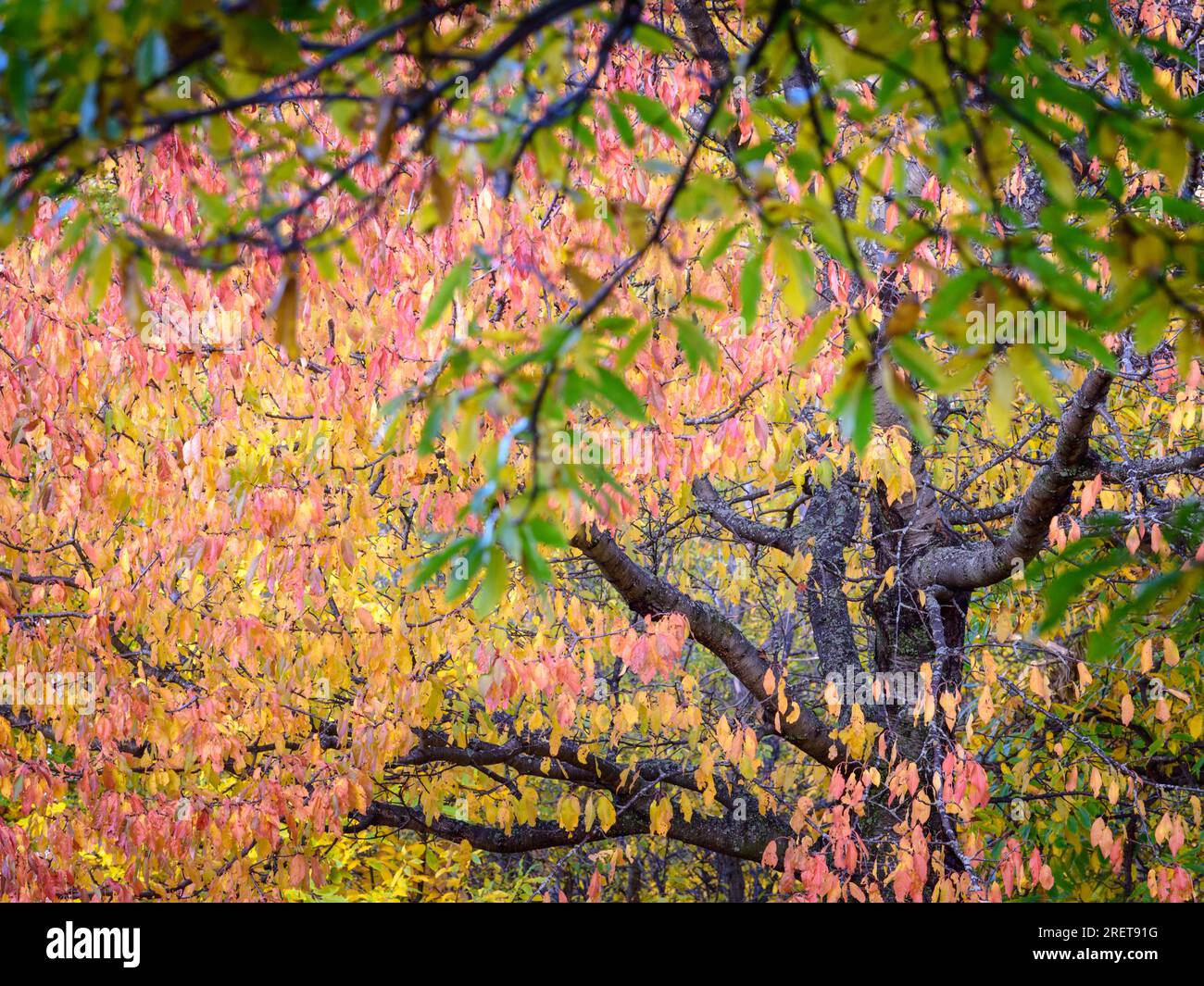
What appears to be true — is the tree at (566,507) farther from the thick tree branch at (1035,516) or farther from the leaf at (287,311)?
the leaf at (287,311)

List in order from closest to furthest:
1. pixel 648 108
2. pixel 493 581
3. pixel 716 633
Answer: pixel 493 581 → pixel 648 108 → pixel 716 633

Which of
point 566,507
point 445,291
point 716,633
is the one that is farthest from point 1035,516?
point 445,291

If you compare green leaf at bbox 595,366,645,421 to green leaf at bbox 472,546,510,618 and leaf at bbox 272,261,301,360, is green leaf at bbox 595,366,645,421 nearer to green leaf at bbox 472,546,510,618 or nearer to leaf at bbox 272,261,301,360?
green leaf at bbox 472,546,510,618

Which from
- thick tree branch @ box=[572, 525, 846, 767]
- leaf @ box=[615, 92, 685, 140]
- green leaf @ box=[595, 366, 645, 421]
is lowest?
thick tree branch @ box=[572, 525, 846, 767]

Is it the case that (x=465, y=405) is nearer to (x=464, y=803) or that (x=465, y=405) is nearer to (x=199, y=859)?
(x=199, y=859)

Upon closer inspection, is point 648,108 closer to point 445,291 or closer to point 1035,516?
point 445,291

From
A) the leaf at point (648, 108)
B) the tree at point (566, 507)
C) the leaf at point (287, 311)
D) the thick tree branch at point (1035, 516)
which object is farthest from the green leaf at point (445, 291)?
the thick tree branch at point (1035, 516)

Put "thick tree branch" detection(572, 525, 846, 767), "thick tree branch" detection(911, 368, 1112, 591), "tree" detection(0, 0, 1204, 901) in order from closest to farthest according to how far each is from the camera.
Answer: "tree" detection(0, 0, 1204, 901)
"thick tree branch" detection(911, 368, 1112, 591)
"thick tree branch" detection(572, 525, 846, 767)

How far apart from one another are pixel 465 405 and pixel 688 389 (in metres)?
3.57

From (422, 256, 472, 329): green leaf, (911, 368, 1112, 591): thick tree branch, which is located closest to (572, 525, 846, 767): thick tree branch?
(911, 368, 1112, 591): thick tree branch

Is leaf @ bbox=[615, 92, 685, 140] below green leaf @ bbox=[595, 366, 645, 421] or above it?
above

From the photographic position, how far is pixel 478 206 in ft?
14.5

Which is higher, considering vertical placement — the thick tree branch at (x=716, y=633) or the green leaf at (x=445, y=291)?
the green leaf at (x=445, y=291)
